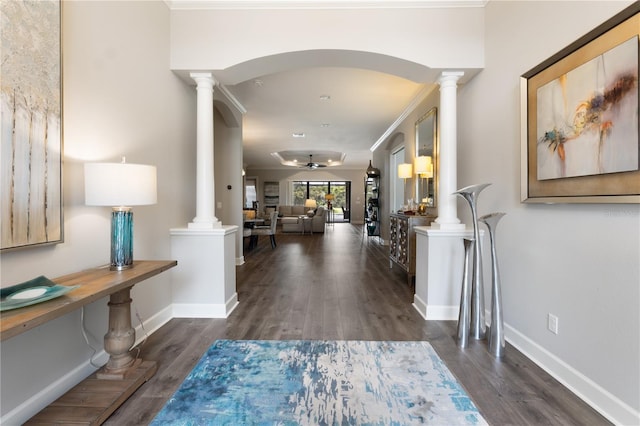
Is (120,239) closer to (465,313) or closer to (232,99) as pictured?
(465,313)

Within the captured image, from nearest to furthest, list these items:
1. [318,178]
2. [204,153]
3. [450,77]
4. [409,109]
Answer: [450,77], [204,153], [409,109], [318,178]

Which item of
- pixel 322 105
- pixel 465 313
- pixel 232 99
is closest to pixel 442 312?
pixel 465 313

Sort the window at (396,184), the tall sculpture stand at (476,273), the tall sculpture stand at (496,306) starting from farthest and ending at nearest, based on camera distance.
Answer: the window at (396,184) < the tall sculpture stand at (476,273) < the tall sculpture stand at (496,306)

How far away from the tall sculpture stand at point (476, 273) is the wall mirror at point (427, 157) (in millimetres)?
2026

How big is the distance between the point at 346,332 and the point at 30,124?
8.18ft

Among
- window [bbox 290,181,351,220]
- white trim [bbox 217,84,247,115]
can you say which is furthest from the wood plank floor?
window [bbox 290,181,351,220]

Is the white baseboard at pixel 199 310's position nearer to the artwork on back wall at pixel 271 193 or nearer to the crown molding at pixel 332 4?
the crown molding at pixel 332 4

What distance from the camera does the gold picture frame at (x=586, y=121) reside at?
4.86 feet

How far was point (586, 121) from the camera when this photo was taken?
171 cm

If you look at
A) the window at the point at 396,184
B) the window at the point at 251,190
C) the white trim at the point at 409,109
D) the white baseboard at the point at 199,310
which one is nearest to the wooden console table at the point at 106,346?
the white baseboard at the point at 199,310

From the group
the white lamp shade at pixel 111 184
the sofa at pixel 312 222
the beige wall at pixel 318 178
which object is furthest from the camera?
the beige wall at pixel 318 178

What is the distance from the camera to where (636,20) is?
1441 millimetres

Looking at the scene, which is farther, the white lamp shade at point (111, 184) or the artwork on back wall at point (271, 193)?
the artwork on back wall at point (271, 193)

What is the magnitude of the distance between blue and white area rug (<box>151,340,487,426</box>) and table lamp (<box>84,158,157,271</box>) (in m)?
0.94
